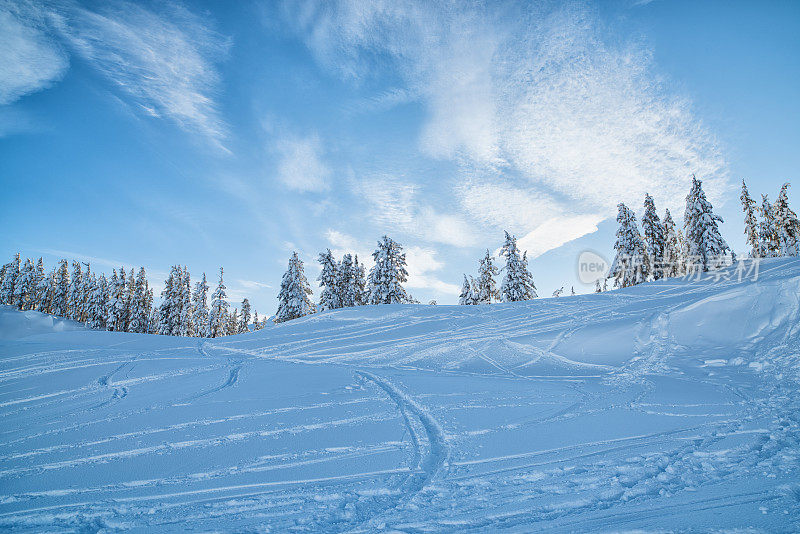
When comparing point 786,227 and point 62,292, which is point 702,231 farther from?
point 62,292

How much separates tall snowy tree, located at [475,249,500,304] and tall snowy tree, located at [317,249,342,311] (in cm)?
1682

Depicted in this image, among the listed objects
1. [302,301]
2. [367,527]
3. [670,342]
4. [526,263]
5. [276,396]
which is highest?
[526,263]

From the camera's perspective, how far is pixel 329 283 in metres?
42.2

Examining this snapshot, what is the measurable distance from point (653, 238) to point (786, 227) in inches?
458

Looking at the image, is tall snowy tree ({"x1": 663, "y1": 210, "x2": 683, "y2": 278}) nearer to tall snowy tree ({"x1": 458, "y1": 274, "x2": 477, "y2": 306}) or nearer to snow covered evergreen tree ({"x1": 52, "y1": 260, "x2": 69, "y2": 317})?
tall snowy tree ({"x1": 458, "y1": 274, "x2": 477, "y2": 306})

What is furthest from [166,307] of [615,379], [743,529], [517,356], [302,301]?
[743,529]

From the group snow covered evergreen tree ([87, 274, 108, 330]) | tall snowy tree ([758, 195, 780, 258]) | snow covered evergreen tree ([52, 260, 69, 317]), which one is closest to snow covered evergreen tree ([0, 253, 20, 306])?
snow covered evergreen tree ([52, 260, 69, 317])

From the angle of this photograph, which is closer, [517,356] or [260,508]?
[260,508]

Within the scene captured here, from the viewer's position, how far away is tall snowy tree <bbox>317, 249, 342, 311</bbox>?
138 ft

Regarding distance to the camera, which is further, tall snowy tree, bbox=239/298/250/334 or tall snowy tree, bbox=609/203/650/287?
tall snowy tree, bbox=239/298/250/334

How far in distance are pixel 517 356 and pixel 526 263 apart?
94.9 feet

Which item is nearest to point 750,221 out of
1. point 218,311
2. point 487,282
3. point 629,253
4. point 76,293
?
point 629,253

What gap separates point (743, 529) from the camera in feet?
8.80

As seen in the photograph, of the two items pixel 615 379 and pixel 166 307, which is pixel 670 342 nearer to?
pixel 615 379
